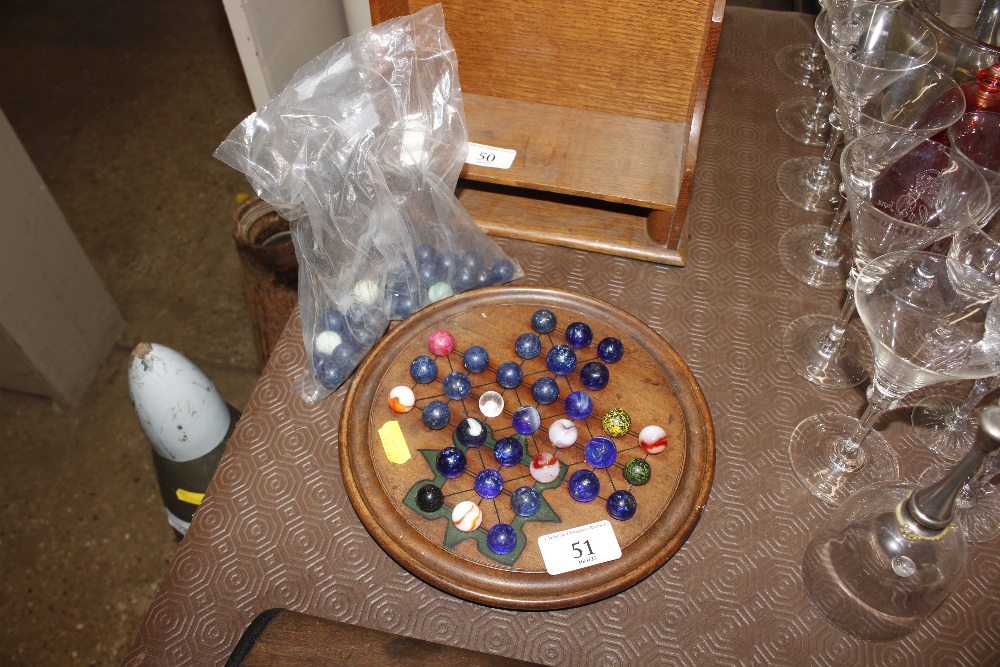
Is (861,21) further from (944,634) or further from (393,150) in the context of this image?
(944,634)

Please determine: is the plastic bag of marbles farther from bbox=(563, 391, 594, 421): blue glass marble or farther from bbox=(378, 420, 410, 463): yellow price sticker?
bbox=(563, 391, 594, 421): blue glass marble

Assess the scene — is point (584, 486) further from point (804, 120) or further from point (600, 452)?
point (804, 120)

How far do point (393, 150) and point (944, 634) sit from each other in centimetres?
72

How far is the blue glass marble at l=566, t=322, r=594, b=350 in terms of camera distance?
85cm

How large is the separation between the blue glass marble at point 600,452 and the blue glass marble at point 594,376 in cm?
7

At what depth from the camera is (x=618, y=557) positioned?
0.71 metres

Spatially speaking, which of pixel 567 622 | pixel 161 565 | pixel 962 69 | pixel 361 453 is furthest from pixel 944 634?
pixel 161 565

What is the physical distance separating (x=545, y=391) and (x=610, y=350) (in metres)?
0.09

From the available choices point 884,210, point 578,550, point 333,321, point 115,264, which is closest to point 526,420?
point 578,550

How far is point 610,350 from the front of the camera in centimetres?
83

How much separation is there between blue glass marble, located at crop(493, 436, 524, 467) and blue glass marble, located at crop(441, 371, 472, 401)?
7 centimetres

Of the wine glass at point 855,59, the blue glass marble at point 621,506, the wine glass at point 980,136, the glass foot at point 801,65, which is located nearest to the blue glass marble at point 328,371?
the blue glass marble at point 621,506

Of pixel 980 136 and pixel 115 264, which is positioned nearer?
pixel 980 136

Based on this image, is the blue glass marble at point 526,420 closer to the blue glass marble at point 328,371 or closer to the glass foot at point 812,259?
the blue glass marble at point 328,371
